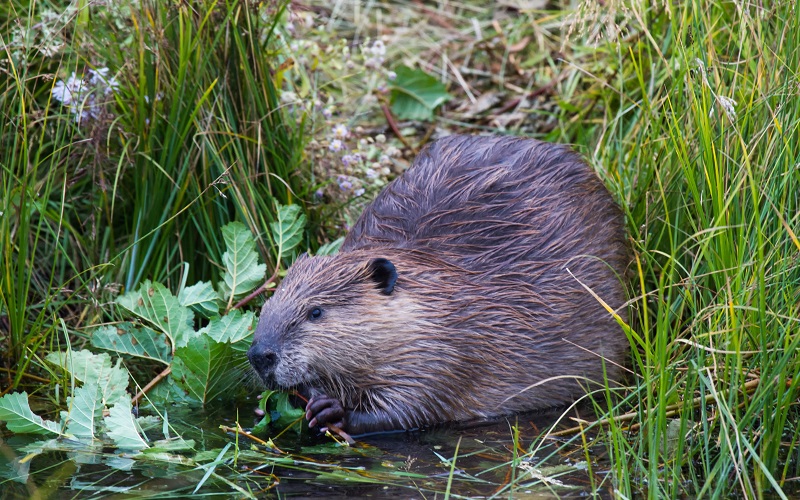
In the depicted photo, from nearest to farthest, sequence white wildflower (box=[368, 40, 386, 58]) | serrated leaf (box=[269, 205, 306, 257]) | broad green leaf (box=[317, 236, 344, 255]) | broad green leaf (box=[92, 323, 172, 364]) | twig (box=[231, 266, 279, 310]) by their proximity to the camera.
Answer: broad green leaf (box=[92, 323, 172, 364])
twig (box=[231, 266, 279, 310])
serrated leaf (box=[269, 205, 306, 257])
broad green leaf (box=[317, 236, 344, 255])
white wildflower (box=[368, 40, 386, 58])

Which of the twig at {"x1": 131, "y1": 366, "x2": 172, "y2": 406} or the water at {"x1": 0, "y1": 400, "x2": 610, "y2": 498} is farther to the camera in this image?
the twig at {"x1": 131, "y1": 366, "x2": 172, "y2": 406}

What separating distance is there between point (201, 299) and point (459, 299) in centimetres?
102

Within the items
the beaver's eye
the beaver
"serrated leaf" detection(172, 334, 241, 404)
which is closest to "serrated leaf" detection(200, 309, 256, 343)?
"serrated leaf" detection(172, 334, 241, 404)

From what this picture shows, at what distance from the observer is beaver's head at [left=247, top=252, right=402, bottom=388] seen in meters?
3.47

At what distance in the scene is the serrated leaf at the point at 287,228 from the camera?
4.20m

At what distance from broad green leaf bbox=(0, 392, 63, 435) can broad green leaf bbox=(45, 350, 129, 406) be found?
0.23 meters

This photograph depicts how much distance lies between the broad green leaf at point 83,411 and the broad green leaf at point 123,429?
0.37ft

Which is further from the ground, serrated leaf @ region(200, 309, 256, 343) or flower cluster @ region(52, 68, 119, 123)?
flower cluster @ region(52, 68, 119, 123)

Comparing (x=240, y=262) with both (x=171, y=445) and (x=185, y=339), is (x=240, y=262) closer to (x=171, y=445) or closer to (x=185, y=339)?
(x=185, y=339)

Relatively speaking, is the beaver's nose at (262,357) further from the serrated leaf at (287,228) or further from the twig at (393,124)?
the twig at (393,124)

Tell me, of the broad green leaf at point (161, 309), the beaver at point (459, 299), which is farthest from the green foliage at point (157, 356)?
the beaver at point (459, 299)

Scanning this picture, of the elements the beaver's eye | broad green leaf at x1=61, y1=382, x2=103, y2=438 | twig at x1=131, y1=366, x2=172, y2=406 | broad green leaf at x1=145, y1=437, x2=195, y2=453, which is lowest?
twig at x1=131, y1=366, x2=172, y2=406

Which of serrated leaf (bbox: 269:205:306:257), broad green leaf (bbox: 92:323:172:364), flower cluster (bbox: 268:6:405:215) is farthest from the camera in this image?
flower cluster (bbox: 268:6:405:215)

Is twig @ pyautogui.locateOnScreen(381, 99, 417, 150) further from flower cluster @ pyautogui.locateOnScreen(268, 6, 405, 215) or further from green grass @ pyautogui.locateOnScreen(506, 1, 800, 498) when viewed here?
green grass @ pyautogui.locateOnScreen(506, 1, 800, 498)
